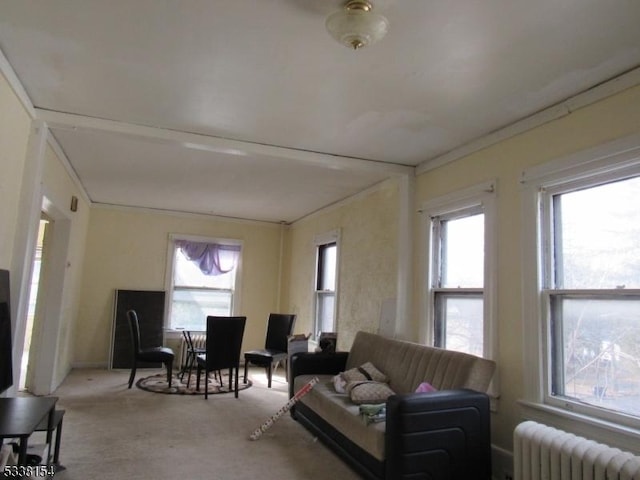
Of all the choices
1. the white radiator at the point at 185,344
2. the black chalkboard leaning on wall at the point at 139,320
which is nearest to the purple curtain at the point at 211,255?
the black chalkboard leaning on wall at the point at 139,320

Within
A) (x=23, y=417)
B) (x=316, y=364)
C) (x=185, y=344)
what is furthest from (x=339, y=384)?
(x=185, y=344)

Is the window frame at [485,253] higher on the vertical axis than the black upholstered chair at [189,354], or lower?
higher

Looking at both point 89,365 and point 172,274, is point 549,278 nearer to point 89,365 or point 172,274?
point 172,274

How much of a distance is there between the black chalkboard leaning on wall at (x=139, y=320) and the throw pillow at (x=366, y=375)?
13.1 feet

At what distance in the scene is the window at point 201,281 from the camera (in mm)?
7262

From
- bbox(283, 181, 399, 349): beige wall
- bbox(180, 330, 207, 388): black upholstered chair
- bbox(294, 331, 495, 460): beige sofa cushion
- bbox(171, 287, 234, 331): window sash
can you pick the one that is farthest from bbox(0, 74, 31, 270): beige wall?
bbox(171, 287, 234, 331): window sash

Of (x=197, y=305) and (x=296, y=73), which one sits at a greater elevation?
(x=296, y=73)

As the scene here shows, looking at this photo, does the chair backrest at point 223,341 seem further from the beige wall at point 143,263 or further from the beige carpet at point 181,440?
the beige wall at point 143,263

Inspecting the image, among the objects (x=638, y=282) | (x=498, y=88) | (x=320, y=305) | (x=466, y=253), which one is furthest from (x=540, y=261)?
(x=320, y=305)

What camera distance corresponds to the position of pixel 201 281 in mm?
7441

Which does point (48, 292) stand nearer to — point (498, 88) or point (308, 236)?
point (308, 236)

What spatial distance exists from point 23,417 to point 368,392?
218 centimetres

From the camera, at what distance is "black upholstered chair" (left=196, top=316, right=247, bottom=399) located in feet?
16.7

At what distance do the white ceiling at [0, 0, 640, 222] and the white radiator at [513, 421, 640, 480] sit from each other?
1.97m
